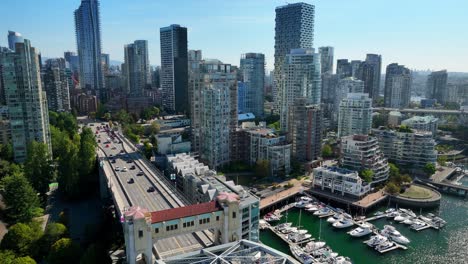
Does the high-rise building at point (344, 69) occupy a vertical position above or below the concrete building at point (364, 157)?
above

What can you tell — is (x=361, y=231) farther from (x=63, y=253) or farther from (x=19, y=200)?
(x=19, y=200)

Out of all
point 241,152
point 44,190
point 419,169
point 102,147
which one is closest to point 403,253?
point 419,169

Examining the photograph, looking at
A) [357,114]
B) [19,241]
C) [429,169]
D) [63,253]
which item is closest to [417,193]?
[429,169]

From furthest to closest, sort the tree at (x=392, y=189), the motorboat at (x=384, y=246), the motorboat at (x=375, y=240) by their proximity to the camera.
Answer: the tree at (x=392, y=189) → the motorboat at (x=375, y=240) → the motorboat at (x=384, y=246)

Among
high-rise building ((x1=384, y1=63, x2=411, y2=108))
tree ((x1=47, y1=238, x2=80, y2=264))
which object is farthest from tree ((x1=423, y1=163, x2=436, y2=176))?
high-rise building ((x1=384, y1=63, x2=411, y2=108))

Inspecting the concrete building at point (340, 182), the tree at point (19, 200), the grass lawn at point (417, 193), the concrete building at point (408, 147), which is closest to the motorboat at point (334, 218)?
the concrete building at point (340, 182)

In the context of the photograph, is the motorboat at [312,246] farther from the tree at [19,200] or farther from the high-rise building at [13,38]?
the high-rise building at [13,38]
